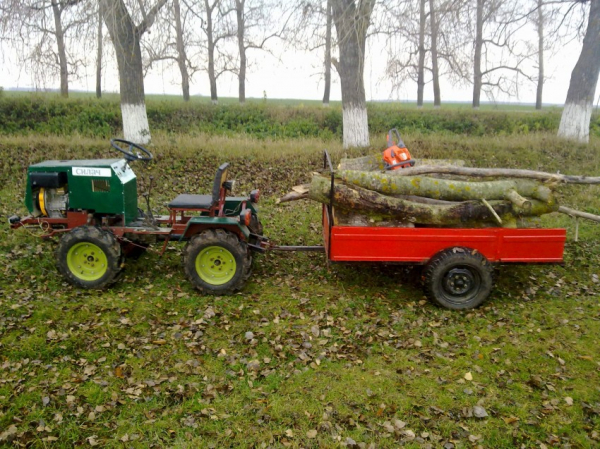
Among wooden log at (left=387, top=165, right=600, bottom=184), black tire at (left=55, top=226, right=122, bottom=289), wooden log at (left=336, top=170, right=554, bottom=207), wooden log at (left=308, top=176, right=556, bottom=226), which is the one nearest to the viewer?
black tire at (left=55, top=226, right=122, bottom=289)

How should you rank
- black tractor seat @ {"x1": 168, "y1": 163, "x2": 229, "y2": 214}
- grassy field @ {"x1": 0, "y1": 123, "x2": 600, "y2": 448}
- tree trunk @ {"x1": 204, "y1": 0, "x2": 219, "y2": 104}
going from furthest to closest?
tree trunk @ {"x1": 204, "y1": 0, "x2": 219, "y2": 104}
black tractor seat @ {"x1": 168, "y1": 163, "x2": 229, "y2": 214}
grassy field @ {"x1": 0, "y1": 123, "x2": 600, "y2": 448}

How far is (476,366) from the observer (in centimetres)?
473

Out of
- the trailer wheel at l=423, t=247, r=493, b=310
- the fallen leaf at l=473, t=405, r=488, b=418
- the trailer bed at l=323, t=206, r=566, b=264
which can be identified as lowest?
the fallen leaf at l=473, t=405, r=488, b=418

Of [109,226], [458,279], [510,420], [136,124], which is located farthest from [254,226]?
[136,124]

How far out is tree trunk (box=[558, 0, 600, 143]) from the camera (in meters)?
12.4

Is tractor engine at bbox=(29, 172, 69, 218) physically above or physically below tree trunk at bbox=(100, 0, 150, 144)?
below

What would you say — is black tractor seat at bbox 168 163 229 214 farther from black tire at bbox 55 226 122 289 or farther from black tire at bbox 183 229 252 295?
black tire at bbox 55 226 122 289

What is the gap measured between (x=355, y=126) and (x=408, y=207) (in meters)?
6.65

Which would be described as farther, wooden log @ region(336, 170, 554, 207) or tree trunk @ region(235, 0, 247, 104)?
tree trunk @ region(235, 0, 247, 104)

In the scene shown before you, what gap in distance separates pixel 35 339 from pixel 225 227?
7.68 ft

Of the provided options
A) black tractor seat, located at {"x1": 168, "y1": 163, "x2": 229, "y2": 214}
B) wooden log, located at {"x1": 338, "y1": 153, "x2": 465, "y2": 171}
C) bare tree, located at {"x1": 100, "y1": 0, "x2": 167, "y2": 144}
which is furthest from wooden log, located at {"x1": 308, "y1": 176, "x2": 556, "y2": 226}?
bare tree, located at {"x1": 100, "y1": 0, "x2": 167, "y2": 144}

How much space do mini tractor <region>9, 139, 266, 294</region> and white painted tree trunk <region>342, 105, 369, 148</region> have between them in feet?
22.7

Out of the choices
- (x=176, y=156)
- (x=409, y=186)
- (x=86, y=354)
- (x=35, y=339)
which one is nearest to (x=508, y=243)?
(x=409, y=186)

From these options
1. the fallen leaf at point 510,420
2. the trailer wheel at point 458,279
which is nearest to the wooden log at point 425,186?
the trailer wheel at point 458,279
